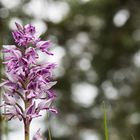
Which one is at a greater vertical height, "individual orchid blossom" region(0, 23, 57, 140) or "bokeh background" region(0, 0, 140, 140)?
"bokeh background" region(0, 0, 140, 140)

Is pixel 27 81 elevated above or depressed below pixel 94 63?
below

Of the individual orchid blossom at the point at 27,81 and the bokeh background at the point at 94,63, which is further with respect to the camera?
the bokeh background at the point at 94,63

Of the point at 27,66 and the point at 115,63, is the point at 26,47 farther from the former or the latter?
the point at 115,63

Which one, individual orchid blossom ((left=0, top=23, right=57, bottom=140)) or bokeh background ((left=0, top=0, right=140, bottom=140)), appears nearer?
individual orchid blossom ((left=0, top=23, right=57, bottom=140))

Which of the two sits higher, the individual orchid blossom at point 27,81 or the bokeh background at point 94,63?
the bokeh background at point 94,63

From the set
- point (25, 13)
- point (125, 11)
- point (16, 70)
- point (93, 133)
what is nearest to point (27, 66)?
point (16, 70)
